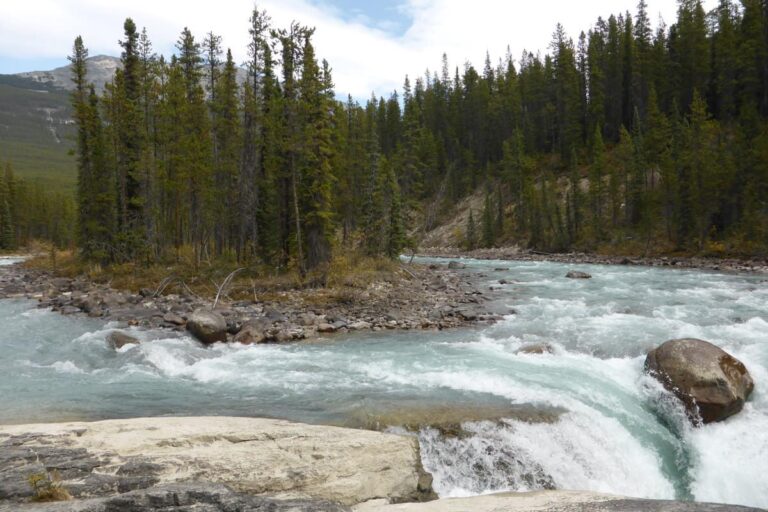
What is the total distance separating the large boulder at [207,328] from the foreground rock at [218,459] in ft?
26.3

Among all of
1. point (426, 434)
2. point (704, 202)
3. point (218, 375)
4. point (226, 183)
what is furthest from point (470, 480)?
point (704, 202)

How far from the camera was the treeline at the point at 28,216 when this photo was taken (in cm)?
7750

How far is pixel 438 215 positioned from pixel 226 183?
177ft

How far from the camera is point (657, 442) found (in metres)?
9.04

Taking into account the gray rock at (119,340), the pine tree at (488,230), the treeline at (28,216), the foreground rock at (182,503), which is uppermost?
the treeline at (28,216)

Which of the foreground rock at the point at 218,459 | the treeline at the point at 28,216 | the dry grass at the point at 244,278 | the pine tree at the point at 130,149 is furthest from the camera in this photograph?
the treeline at the point at 28,216

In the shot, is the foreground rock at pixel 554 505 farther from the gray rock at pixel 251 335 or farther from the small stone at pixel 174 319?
the small stone at pixel 174 319

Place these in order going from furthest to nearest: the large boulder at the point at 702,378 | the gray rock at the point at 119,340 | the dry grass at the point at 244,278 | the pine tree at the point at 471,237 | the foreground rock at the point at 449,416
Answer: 1. the pine tree at the point at 471,237
2. the dry grass at the point at 244,278
3. the gray rock at the point at 119,340
4. the large boulder at the point at 702,378
5. the foreground rock at the point at 449,416

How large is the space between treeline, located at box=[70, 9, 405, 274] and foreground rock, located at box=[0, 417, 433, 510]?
1688cm

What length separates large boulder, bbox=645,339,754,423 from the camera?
9594mm

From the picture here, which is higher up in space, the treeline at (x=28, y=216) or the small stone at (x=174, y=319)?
the treeline at (x=28, y=216)

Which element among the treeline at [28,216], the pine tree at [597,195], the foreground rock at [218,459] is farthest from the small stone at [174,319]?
the treeline at [28,216]

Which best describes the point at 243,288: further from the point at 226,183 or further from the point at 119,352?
the point at 226,183

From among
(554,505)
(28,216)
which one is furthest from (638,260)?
(28,216)
